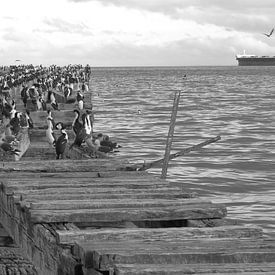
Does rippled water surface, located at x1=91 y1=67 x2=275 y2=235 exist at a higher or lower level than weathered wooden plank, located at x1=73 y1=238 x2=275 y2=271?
lower

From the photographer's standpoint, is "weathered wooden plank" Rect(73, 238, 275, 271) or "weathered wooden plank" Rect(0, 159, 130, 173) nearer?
"weathered wooden plank" Rect(73, 238, 275, 271)

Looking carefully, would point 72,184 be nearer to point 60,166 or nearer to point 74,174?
point 74,174

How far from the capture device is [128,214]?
24.8 ft

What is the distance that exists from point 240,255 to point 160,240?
35.4 inches

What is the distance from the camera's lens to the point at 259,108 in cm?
6378

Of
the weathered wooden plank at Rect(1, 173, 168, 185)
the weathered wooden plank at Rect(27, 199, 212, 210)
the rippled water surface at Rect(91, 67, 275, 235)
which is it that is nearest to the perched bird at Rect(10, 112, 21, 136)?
the rippled water surface at Rect(91, 67, 275, 235)

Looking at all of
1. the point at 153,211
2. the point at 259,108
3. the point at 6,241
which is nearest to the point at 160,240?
the point at 153,211

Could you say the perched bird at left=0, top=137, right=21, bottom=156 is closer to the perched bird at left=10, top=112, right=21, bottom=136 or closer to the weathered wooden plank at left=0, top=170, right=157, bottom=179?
the perched bird at left=10, top=112, right=21, bottom=136

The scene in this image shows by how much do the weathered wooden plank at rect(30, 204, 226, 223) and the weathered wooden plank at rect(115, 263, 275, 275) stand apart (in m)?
2.00

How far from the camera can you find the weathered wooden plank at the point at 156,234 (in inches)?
259

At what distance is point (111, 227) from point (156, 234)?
5.10 ft

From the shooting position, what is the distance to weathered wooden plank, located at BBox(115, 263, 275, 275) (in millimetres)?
5285

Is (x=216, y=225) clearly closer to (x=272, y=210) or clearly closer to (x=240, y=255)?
(x=240, y=255)

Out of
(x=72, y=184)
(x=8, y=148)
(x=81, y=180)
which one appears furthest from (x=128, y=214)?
(x=8, y=148)
